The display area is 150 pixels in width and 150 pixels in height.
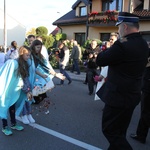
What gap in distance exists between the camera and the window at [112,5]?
2100cm

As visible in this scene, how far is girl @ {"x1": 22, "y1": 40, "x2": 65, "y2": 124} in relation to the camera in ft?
17.4

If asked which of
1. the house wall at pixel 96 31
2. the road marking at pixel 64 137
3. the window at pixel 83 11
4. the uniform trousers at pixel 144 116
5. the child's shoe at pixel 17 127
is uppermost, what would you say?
the window at pixel 83 11

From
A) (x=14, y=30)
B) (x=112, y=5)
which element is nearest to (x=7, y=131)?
(x=112, y=5)

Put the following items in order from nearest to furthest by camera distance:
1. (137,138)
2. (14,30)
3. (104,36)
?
(137,138) < (104,36) < (14,30)

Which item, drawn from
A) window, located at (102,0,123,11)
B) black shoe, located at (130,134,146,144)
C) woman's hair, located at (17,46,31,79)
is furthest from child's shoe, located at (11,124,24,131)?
window, located at (102,0,123,11)

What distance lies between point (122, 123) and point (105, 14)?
18626mm

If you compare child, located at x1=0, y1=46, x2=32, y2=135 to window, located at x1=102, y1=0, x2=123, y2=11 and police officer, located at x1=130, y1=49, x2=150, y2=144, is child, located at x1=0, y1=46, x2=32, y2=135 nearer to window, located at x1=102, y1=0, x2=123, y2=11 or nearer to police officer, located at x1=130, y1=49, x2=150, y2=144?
police officer, located at x1=130, y1=49, x2=150, y2=144

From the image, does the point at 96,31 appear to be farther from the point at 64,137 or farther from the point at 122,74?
the point at 122,74

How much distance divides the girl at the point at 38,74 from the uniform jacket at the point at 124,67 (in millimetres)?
2246

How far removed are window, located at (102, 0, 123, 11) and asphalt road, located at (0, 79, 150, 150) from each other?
49.6 feet

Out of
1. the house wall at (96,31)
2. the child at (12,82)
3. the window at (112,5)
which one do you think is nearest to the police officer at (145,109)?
the child at (12,82)

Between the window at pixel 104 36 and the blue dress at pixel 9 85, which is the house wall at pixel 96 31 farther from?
the blue dress at pixel 9 85

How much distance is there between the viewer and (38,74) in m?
5.42

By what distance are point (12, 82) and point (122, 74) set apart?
89.1 inches
